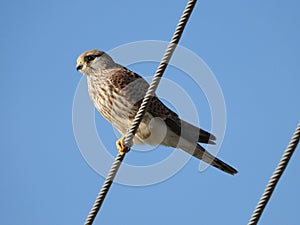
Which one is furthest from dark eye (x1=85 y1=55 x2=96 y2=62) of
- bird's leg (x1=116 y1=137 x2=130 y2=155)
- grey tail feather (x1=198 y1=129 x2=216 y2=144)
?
grey tail feather (x1=198 y1=129 x2=216 y2=144)

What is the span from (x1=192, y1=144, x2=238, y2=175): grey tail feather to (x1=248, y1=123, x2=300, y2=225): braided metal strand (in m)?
2.77

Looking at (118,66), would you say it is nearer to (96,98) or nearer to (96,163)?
(96,98)

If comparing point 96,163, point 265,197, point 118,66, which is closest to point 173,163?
point 96,163

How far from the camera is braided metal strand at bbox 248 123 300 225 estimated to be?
10.4 feet

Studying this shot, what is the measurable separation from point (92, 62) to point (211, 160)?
1.85 meters

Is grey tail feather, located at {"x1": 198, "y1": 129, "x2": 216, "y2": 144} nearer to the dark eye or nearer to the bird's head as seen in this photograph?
A: the bird's head

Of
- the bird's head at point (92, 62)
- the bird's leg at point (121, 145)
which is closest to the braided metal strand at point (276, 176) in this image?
the bird's leg at point (121, 145)

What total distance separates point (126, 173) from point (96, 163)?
1.39 feet

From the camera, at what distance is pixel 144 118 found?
20.2 feet

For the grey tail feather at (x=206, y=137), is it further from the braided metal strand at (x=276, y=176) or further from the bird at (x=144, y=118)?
the braided metal strand at (x=276, y=176)

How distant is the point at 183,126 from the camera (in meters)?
6.30

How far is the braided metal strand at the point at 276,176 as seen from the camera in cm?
317

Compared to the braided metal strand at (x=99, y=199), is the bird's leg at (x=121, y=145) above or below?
above

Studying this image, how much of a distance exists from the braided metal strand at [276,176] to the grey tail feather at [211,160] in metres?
2.77
